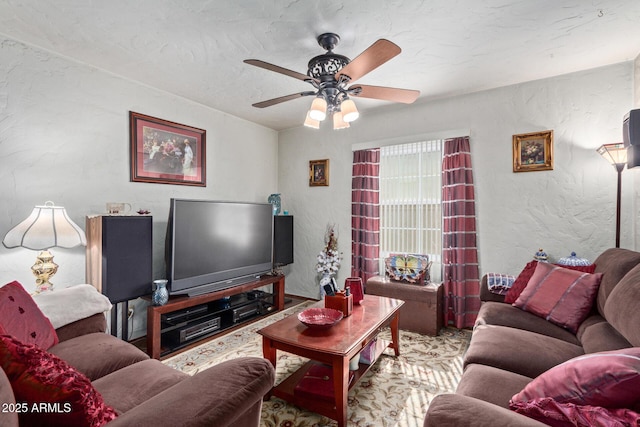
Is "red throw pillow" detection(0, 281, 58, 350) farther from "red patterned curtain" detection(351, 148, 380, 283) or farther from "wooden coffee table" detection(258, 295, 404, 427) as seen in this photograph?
"red patterned curtain" detection(351, 148, 380, 283)

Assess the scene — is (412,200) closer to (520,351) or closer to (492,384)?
(520,351)

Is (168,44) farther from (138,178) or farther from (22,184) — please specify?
(22,184)

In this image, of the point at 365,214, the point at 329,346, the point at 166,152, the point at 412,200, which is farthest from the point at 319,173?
the point at 329,346

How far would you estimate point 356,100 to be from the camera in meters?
3.38

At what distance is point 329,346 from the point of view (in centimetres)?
167

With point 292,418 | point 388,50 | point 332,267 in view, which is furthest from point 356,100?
point 292,418

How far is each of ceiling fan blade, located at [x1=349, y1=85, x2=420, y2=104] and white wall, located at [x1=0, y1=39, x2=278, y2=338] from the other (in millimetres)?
2159

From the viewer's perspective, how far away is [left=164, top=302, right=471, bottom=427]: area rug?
1.77m

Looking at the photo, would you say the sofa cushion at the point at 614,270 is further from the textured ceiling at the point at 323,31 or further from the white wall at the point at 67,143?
the white wall at the point at 67,143

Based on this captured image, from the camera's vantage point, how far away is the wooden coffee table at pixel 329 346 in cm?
163

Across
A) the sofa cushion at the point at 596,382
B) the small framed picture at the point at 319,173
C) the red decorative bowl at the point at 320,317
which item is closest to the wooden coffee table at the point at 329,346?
the red decorative bowl at the point at 320,317

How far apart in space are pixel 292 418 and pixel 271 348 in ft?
1.36

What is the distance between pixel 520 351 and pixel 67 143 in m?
3.52

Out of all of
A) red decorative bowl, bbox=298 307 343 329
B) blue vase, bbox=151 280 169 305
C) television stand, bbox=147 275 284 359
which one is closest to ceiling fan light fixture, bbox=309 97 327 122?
red decorative bowl, bbox=298 307 343 329
